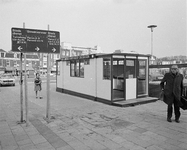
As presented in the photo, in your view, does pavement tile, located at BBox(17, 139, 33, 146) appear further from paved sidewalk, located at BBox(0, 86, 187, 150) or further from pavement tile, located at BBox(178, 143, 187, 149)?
pavement tile, located at BBox(178, 143, 187, 149)

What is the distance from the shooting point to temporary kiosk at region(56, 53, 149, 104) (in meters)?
8.41

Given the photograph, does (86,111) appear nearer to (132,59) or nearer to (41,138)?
(41,138)

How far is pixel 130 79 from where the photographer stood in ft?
28.4

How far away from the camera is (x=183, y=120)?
552cm

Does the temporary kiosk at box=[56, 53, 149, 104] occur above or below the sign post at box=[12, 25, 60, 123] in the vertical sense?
below

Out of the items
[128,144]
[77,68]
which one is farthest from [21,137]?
[77,68]

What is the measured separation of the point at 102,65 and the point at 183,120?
179 inches

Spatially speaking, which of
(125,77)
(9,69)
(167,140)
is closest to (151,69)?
(125,77)

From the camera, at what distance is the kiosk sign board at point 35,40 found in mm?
5082

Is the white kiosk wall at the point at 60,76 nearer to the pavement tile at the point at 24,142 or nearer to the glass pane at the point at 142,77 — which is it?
the glass pane at the point at 142,77

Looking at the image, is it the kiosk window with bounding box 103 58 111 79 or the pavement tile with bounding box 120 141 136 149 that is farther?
the kiosk window with bounding box 103 58 111 79

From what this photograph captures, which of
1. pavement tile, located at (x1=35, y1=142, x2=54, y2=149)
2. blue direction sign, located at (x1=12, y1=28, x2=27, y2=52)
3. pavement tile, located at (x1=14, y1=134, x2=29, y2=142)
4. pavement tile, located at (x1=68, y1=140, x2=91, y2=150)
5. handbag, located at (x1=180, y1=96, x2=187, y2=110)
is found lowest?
pavement tile, located at (x1=14, y1=134, x2=29, y2=142)

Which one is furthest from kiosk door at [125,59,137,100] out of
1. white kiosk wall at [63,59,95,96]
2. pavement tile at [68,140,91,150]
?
pavement tile at [68,140,91,150]

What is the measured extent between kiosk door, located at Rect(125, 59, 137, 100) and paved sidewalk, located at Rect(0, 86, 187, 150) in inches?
92.8
